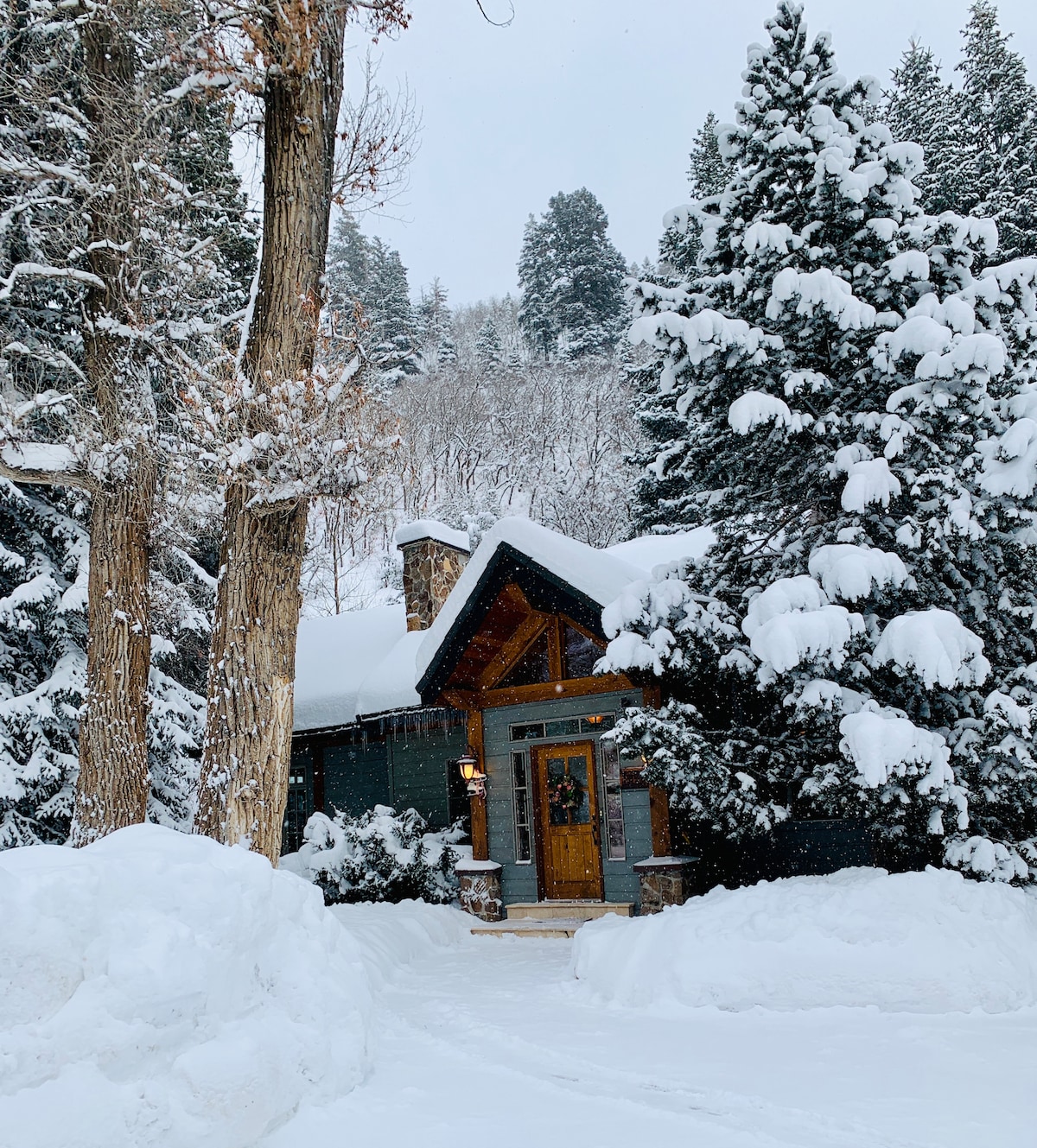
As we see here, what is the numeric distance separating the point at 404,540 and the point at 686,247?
1103cm

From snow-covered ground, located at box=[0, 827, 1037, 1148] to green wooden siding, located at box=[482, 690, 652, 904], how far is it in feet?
12.5

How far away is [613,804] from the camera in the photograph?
12211mm

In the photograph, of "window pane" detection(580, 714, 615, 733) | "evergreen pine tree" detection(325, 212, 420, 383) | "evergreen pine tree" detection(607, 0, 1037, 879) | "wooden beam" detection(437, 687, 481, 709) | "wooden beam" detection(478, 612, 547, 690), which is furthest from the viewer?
"evergreen pine tree" detection(325, 212, 420, 383)

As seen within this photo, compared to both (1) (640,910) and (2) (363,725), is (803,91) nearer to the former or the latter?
(1) (640,910)

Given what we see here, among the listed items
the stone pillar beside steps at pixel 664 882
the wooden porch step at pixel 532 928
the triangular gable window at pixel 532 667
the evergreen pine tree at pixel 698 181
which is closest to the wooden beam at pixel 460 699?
the triangular gable window at pixel 532 667

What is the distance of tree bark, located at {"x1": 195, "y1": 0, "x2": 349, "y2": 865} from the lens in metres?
6.13

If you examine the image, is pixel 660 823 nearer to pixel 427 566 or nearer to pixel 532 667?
pixel 532 667

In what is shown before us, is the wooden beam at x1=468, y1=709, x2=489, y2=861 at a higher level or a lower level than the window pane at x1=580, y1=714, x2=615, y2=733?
lower

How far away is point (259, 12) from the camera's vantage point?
20.8 feet

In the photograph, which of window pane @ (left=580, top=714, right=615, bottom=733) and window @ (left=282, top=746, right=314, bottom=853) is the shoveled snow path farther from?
window @ (left=282, top=746, right=314, bottom=853)

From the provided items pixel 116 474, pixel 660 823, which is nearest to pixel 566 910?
pixel 660 823

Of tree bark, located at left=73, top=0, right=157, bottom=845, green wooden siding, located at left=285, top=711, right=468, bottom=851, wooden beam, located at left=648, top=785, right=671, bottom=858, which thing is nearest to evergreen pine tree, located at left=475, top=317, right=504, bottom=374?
green wooden siding, located at left=285, top=711, right=468, bottom=851

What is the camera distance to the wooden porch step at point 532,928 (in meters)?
11.2

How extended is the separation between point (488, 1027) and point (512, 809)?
19.9 feet
